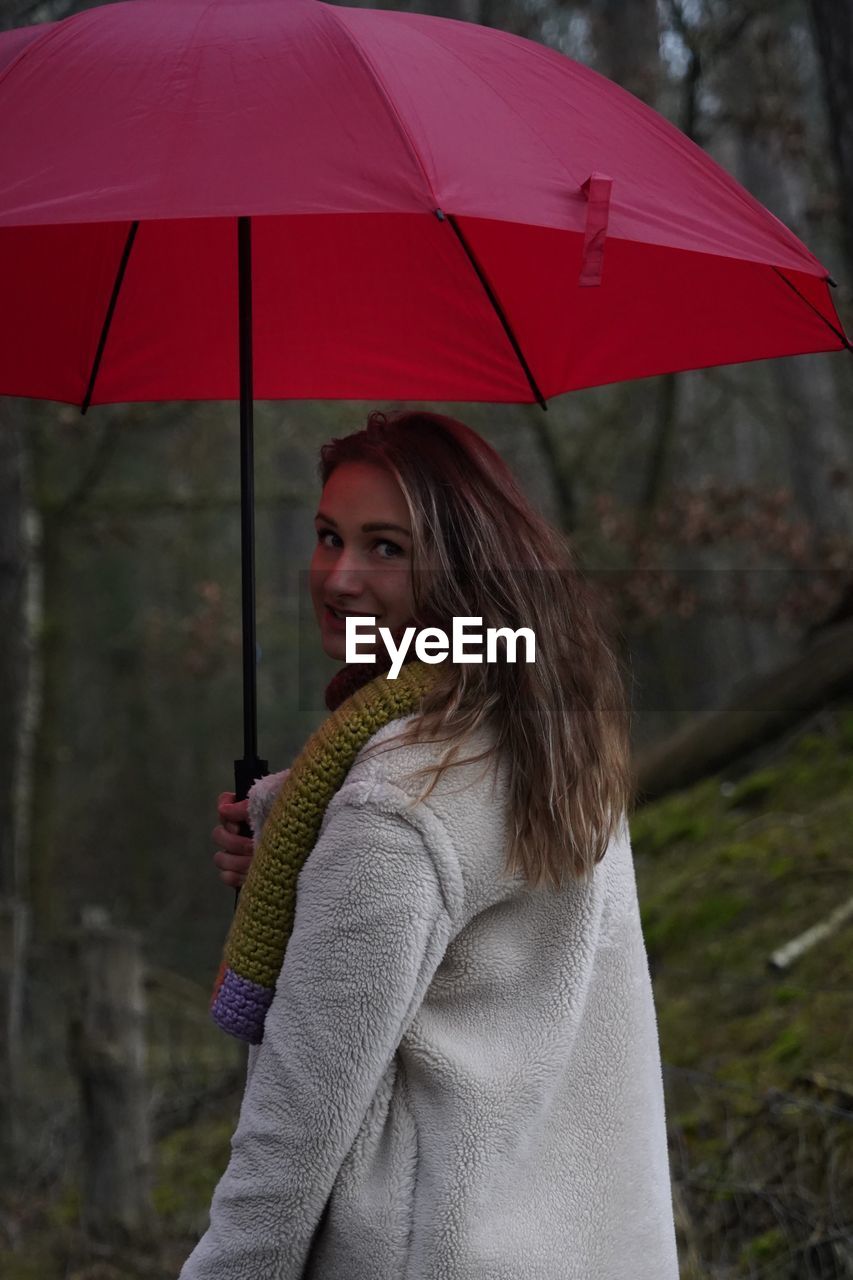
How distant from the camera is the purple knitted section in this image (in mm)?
1890

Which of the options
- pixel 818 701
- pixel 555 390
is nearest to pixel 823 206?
pixel 818 701

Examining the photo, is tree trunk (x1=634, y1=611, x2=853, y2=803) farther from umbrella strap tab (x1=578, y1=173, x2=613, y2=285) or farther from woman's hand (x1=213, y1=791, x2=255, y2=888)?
umbrella strap tab (x1=578, y1=173, x2=613, y2=285)

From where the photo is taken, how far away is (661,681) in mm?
10531

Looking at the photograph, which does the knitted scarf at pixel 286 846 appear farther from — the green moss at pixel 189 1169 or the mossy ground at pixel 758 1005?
the green moss at pixel 189 1169

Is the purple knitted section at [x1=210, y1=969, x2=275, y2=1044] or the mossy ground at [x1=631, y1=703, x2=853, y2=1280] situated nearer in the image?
the purple knitted section at [x1=210, y1=969, x2=275, y2=1044]

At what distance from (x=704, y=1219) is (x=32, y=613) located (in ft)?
19.2

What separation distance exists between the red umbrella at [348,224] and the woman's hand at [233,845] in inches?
5.6

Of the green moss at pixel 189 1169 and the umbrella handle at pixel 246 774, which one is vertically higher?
the umbrella handle at pixel 246 774

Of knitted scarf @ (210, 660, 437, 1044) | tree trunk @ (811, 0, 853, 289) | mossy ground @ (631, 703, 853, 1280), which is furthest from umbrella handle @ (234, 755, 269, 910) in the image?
tree trunk @ (811, 0, 853, 289)

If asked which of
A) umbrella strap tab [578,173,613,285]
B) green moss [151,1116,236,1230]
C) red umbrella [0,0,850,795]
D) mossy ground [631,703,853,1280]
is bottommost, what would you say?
green moss [151,1116,236,1230]

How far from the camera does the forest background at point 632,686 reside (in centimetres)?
447

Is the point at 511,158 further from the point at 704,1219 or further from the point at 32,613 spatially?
the point at 32,613

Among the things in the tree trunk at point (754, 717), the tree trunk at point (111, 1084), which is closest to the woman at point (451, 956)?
the tree trunk at point (111, 1084)

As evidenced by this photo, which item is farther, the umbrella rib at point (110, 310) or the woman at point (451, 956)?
the umbrella rib at point (110, 310)
